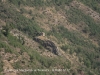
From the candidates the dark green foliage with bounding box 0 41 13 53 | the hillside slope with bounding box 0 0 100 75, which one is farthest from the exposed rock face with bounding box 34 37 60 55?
the dark green foliage with bounding box 0 41 13 53

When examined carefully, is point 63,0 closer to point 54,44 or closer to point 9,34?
point 54,44

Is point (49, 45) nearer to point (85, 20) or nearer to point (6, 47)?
point (6, 47)

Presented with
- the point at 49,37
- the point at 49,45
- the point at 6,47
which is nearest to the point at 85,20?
the point at 49,37

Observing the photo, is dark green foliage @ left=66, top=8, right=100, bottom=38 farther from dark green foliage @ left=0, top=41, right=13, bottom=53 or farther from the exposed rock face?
dark green foliage @ left=0, top=41, right=13, bottom=53

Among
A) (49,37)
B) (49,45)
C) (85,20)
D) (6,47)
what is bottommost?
(49,37)

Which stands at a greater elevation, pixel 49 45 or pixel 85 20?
pixel 85 20

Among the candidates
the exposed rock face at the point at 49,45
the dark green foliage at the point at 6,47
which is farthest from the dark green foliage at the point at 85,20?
the dark green foliage at the point at 6,47

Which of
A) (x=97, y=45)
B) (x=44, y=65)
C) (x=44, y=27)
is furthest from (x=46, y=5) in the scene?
(x=44, y=65)

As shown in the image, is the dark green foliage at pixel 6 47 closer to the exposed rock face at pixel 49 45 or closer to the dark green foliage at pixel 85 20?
the exposed rock face at pixel 49 45

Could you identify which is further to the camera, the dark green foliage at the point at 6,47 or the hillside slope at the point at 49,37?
the hillside slope at the point at 49,37
